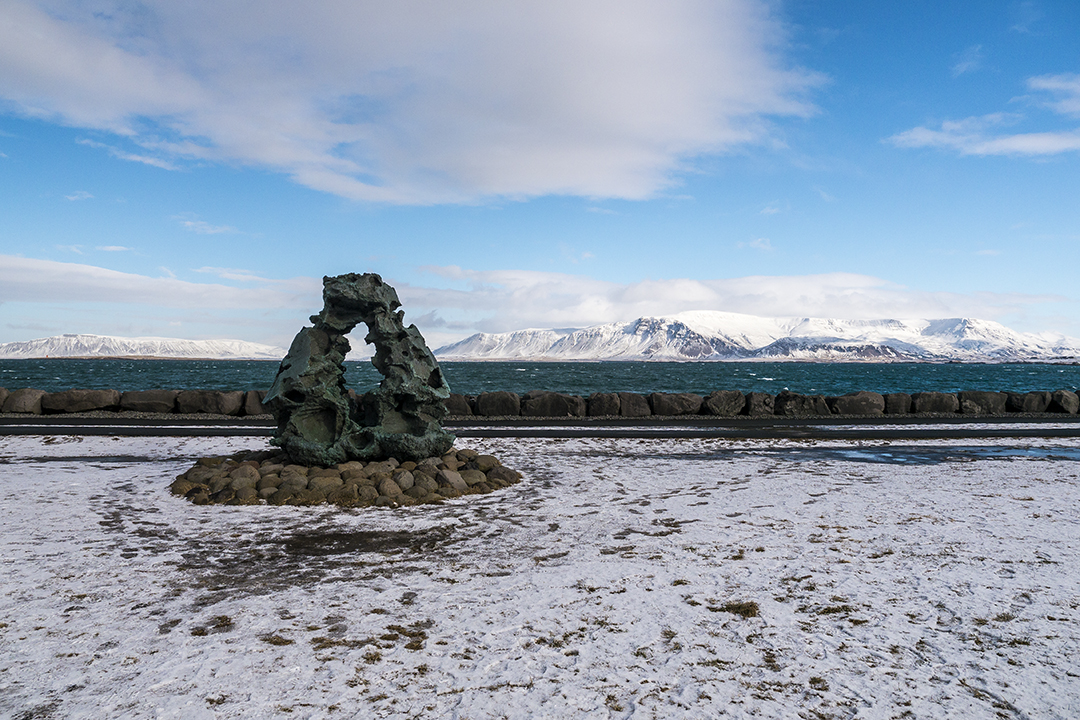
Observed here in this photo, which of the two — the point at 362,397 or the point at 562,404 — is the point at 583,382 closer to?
the point at 562,404

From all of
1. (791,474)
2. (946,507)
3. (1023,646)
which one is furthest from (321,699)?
(791,474)

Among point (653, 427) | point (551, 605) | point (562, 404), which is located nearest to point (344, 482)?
point (551, 605)

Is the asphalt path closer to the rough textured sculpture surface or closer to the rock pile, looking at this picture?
the rough textured sculpture surface

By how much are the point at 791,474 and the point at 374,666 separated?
8.88 meters

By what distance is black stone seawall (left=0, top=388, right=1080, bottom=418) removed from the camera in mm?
21922

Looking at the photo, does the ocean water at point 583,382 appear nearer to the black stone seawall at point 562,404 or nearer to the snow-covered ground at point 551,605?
the black stone seawall at point 562,404

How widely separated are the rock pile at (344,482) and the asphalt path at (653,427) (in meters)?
6.21

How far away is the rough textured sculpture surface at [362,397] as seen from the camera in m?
10.7

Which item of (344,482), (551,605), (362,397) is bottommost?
(551,605)

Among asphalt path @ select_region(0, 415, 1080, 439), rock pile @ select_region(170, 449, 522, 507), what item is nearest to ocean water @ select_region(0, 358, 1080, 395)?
asphalt path @ select_region(0, 415, 1080, 439)

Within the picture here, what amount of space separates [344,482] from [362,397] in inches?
90.4

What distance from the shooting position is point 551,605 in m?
5.17

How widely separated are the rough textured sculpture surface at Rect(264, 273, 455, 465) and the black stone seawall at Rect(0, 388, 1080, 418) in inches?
400

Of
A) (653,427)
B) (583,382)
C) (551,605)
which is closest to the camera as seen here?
(551,605)
